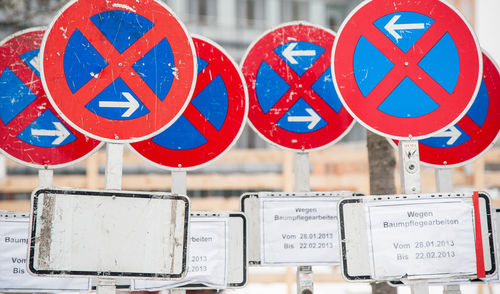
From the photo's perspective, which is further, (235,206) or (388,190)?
(235,206)

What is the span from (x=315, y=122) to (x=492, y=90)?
39.8 inches

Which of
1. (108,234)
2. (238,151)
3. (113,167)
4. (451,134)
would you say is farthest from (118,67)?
(238,151)

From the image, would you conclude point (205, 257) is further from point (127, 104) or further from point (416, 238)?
point (416, 238)

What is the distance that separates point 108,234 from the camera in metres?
2.05

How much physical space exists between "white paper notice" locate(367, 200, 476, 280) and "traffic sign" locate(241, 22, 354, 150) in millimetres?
928

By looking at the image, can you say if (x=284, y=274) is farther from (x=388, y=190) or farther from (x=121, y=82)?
(x=121, y=82)

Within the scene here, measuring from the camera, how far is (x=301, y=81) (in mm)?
3162

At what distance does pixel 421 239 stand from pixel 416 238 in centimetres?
2

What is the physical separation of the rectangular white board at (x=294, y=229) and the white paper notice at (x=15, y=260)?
1.07 metres

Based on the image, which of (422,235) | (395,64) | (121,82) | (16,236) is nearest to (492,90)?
(395,64)

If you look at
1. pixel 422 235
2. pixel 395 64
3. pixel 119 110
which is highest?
pixel 395 64

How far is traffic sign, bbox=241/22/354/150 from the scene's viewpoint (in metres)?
3.10

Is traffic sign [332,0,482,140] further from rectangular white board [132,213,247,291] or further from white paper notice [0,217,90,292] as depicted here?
white paper notice [0,217,90,292]

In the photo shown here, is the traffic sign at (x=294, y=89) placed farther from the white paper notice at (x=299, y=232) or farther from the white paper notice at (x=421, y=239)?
the white paper notice at (x=421, y=239)
